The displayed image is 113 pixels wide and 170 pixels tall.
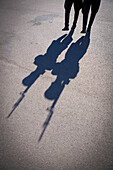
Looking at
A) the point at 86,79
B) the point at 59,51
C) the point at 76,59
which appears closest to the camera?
the point at 86,79

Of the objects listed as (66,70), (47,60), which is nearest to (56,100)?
(66,70)

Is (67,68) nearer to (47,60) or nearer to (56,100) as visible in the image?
(47,60)

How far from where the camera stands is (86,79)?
3.07 m

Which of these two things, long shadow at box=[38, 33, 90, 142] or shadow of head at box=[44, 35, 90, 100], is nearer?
long shadow at box=[38, 33, 90, 142]

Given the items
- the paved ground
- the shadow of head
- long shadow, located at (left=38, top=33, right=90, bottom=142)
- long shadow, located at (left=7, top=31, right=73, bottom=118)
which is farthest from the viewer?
long shadow, located at (left=7, top=31, right=73, bottom=118)

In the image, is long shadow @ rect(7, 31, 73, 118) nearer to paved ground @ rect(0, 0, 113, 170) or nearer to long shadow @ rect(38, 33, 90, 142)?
paved ground @ rect(0, 0, 113, 170)

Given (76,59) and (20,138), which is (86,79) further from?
(20,138)

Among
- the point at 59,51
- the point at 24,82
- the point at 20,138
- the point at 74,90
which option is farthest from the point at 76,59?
the point at 20,138

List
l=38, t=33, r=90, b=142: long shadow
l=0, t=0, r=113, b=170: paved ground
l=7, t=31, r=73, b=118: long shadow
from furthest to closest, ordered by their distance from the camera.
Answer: l=7, t=31, r=73, b=118: long shadow
l=38, t=33, r=90, b=142: long shadow
l=0, t=0, r=113, b=170: paved ground

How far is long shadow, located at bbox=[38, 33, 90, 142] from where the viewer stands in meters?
2.76

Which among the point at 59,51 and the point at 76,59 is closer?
the point at 76,59

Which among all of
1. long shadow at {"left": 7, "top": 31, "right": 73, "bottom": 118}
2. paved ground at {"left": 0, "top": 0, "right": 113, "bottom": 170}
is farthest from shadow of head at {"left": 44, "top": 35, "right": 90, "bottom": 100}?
long shadow at {"left": 7, "top": 31, "right": 73, "bottom": 118}

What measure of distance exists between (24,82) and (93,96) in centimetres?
180

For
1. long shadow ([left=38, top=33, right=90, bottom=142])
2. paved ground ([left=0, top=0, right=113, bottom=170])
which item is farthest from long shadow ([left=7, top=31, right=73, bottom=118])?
long shadow ([left=38, top=33, right=90, bottom=142])
